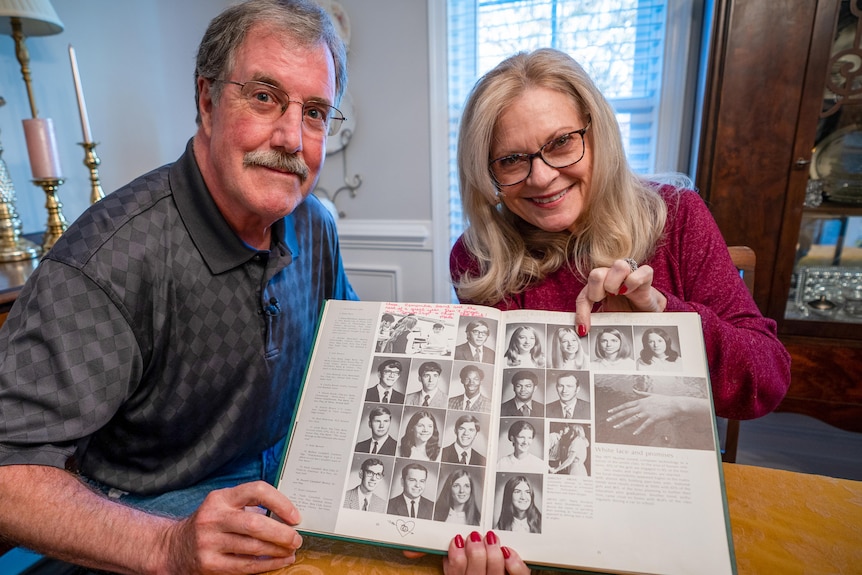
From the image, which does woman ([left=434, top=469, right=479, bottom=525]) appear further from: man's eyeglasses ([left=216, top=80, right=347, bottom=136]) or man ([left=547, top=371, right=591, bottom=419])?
man's eyeglasses ([left=216, top=80, right=347, bottom=136])

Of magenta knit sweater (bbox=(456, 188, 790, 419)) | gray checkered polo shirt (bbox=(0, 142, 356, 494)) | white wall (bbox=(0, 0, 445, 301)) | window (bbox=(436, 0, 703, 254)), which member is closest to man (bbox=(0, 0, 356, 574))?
gray checkered polo shirt (bbox=(0, 142, 356, 494))

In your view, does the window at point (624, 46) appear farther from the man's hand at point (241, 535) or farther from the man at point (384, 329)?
the man's hand at point (241, 535)

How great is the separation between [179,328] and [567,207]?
2.74ft

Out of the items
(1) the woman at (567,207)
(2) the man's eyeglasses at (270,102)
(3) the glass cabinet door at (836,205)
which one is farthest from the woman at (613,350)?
(3) the glass cabinet door at (836,205)

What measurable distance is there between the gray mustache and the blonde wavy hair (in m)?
0.38

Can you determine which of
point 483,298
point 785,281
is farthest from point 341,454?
point 785,281

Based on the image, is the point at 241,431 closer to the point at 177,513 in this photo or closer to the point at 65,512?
the point at 177,513

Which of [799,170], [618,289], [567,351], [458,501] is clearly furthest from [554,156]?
[799,170]

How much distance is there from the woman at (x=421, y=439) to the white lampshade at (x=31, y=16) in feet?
6.05

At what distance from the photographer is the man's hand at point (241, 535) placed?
614mm

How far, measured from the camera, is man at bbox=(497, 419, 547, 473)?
Answer: 0.63m

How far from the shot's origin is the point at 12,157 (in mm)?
1812

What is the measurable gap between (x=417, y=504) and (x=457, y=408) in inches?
5.4

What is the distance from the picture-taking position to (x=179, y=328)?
909mm
